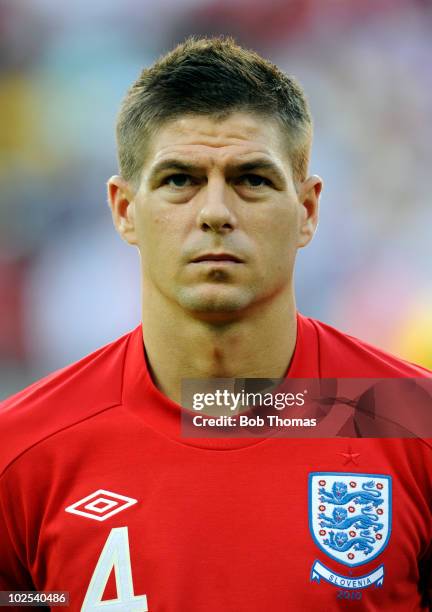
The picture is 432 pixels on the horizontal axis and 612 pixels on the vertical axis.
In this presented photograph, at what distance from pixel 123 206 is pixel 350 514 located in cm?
111

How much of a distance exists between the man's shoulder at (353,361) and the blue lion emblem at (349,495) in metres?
0.34

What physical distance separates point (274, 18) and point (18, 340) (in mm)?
3009

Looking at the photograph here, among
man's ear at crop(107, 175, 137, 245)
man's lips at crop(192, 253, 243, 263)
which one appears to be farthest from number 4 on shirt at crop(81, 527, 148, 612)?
man's ear at crop(107, 175, 137, 245)

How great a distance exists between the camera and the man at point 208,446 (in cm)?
235

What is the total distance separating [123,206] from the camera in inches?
108

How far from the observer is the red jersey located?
7.61 ft

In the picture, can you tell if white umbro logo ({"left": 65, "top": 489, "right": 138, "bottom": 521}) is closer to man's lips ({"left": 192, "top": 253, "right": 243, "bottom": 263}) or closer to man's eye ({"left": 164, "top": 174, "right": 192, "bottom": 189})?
man's lips ({"left": 192, "top": 253, "right": 243, "bottom": 263})

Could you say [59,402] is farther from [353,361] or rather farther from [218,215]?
[353,361]

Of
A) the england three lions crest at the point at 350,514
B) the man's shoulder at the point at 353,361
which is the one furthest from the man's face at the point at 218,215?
the england three lions crest at the point at 350,514

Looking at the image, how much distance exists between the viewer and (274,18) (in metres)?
6.75

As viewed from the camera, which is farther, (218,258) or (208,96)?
(208,96)

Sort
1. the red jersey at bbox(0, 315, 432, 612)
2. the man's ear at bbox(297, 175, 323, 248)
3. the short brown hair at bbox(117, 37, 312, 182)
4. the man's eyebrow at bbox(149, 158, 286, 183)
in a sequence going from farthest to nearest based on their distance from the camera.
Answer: the man's ear at bbox(297, 175, 323, 248)
the short brown hair at bbox(117, 37, 312, 182)
the man's eyebrow at bbox(149, 158, 286, 183)
the red jersey at bbox(0, 315, 432, 612)

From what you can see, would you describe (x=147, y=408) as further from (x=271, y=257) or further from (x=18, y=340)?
(x=18, y=340)

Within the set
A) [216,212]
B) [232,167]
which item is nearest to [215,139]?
[232,167]
